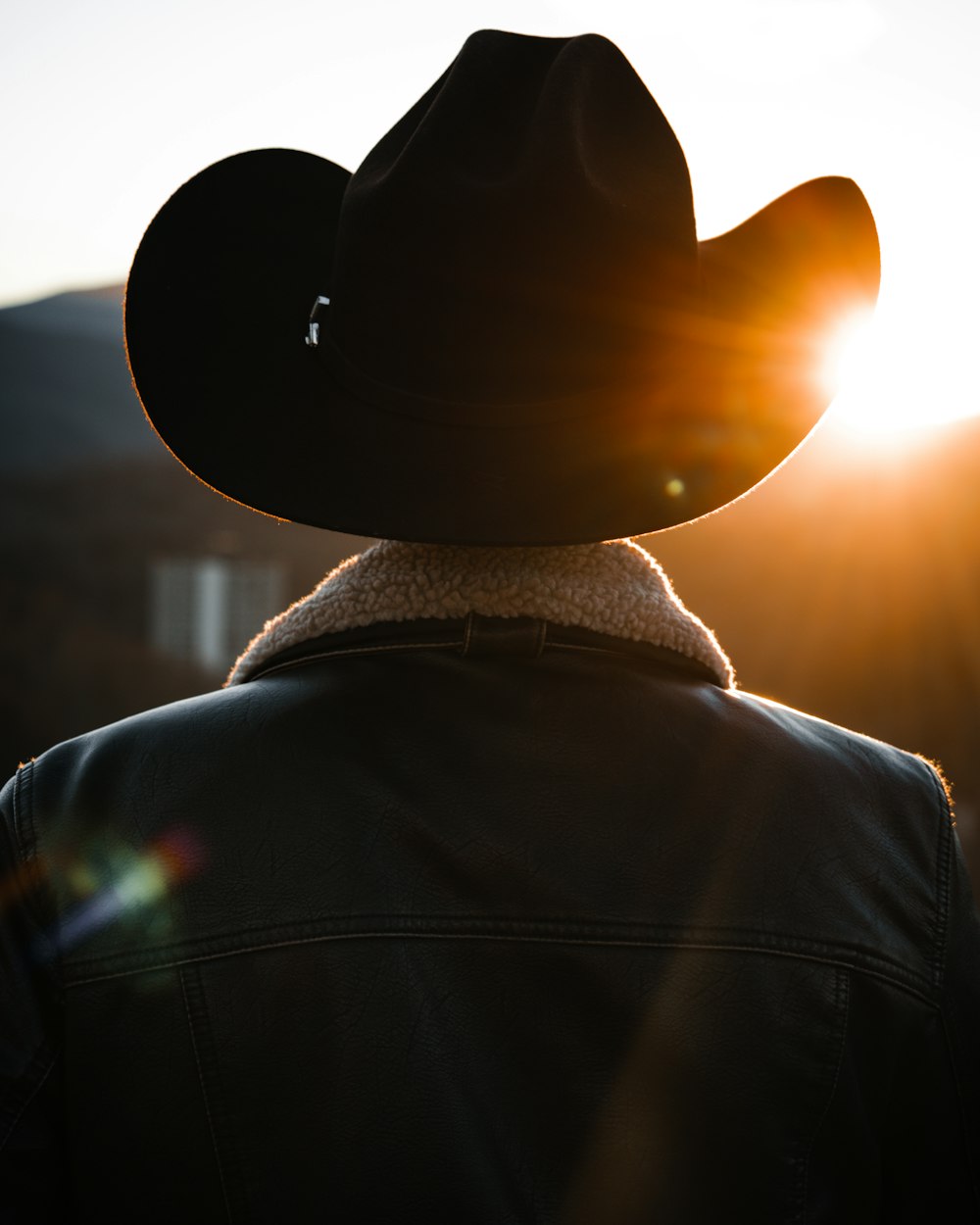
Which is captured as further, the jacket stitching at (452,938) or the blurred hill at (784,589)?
the blurred hill at (784,589)

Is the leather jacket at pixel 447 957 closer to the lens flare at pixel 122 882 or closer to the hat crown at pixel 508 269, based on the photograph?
the lens flare at pixel 122 882

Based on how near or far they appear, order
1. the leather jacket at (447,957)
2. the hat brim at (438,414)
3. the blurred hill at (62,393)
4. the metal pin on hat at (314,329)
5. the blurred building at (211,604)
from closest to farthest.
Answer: the leather jacket at (447,957), the hat brim at (438,414), the metal pin on hat at (314,329), the blurred building at (211,604), the blurred hill at (62,393)

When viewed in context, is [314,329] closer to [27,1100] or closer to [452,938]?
[452,938]

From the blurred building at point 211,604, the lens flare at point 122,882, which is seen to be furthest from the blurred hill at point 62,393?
the lens flare at point 122,882

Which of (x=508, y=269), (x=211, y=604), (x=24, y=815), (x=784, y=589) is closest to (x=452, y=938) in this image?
(x=24, y=815)

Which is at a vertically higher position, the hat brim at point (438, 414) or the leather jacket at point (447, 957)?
the hat brim at point (438, 414)

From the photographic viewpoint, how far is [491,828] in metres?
0.97

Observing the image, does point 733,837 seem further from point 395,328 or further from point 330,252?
point 330,252

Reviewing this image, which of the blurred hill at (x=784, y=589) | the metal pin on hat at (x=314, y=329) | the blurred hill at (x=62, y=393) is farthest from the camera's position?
the blurred hill at (x=62, y=393)

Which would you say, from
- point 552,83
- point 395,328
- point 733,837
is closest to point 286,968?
point 733,837

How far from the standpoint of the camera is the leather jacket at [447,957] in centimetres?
91

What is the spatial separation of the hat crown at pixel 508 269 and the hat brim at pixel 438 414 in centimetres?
4

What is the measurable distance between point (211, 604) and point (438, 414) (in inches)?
752

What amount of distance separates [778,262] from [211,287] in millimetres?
670
